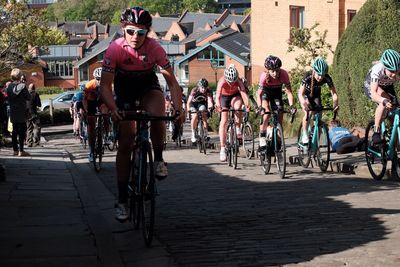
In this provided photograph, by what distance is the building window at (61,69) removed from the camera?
107 meters

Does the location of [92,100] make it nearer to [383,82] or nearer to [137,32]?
[383,82]

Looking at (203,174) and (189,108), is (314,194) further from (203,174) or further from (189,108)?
(189,108)

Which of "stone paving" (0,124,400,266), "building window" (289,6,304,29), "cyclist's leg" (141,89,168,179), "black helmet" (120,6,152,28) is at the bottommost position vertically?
"stone paving" (0,124,400,266)

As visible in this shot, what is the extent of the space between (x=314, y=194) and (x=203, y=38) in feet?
292

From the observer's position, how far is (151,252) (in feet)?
21.7

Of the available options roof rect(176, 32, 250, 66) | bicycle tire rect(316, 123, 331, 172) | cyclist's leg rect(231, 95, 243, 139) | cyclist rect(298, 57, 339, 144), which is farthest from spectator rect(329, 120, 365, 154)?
roof rect(176, 32, 250, 66)

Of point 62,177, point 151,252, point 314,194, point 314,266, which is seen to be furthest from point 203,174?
point 314,266

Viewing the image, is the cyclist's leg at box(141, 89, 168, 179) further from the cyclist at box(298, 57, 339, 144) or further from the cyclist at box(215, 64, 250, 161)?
the cyclist at box(215, 64, 250, 161)

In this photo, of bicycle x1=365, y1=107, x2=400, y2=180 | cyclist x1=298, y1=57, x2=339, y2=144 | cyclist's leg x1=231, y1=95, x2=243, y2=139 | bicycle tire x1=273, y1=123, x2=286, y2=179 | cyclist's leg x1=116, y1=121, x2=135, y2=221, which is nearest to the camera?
cyclist's leg x1=116, y1=121, x2=135, y2=221

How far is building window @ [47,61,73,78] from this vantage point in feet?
350

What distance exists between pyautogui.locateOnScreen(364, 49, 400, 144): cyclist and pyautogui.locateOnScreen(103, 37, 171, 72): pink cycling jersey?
13.7 ft

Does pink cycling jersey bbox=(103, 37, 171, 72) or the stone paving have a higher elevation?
pink cycling jersey bbox=(103, 37, 171, 72)

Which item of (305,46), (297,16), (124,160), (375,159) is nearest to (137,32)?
(124,160)

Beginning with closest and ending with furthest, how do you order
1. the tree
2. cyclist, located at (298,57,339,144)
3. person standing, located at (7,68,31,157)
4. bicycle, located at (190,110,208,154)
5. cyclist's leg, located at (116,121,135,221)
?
cyclist's leg, located at (116,121,135,221), cyclist, located at (298,57,339,144), person standing, located at (7,68,31,157), bicycle, located at (190,110,208,154), the tree
